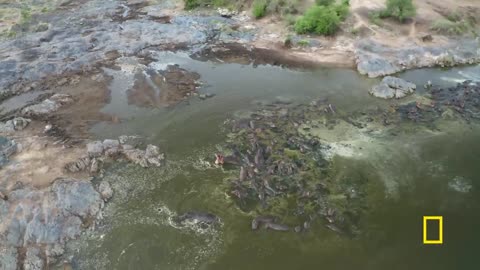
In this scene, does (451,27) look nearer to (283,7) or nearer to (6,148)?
(283,7)

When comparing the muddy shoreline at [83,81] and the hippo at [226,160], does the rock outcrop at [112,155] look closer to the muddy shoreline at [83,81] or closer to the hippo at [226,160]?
the muddy shoreline at [83,81]

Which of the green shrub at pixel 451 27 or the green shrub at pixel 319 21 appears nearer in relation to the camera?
the green shrub at pixel 451 27

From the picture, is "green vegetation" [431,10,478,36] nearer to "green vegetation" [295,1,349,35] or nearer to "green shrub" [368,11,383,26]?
"green shrub" [368,11,383,26]

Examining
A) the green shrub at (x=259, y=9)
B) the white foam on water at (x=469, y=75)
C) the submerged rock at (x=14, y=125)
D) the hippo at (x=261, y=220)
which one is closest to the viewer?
the hippo at (x=261, y=220)

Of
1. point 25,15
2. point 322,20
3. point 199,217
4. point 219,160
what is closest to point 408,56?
point 322,20

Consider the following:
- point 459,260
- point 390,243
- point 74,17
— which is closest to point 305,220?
point 390,243

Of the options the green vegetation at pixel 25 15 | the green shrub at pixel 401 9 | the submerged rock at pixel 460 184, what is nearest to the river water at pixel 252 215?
the submerged rock at pixel 460 184

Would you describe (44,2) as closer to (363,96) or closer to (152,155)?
(152,155)
